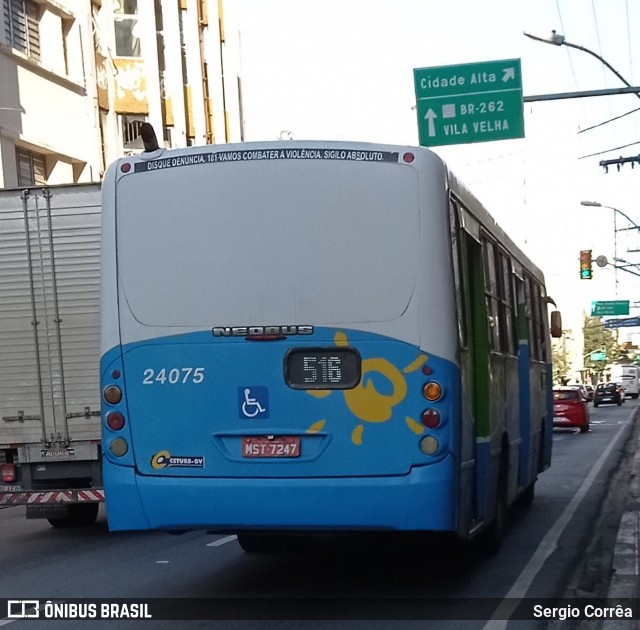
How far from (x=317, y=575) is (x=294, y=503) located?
2.34 m

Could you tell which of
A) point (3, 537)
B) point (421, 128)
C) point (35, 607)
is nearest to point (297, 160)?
point (35, 607)

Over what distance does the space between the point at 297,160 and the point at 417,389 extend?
174 centimetres

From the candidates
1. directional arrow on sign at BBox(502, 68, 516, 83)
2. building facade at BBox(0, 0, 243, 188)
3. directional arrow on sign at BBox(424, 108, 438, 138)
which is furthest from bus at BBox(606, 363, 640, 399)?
directional arrow on sign at BBox(502, 68, 516, 83)

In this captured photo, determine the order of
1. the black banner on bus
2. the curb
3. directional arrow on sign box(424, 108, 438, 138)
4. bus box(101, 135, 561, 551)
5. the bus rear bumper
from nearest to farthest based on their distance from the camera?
the curb → the bus rear bumper → bus box(101, 135, 561, 551) → the black banner on bus → directional arrow on sign box(424, 108, 438, 138)

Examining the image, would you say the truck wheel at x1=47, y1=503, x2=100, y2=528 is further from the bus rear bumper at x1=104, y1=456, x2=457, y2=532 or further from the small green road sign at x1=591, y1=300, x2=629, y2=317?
the small green road sign at x1=591, y1=300, x2=629, y2=317

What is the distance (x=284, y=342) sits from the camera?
9.31 meters

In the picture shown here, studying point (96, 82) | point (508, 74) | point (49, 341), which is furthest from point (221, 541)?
point (96, 82)

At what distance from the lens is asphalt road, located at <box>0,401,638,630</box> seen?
30.7 feet

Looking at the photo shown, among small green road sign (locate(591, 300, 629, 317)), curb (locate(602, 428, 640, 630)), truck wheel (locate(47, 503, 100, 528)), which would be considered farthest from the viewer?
small green road sign (locate(591, 300, 629, 317))

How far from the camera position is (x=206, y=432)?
9344 millimetres

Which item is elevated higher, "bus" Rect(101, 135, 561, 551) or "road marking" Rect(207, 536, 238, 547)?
"bus" Rect(101, 135, 561, 551)

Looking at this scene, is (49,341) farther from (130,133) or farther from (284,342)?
(130,133)

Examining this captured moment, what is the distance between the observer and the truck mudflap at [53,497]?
1439cm

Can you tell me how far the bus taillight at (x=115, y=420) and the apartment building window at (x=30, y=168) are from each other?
20476 millimetres
